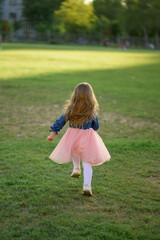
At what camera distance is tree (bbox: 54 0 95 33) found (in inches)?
2908

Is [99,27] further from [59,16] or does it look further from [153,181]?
[153,181]

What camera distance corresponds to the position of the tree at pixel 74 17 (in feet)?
242

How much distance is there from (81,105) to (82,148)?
1.73 ft

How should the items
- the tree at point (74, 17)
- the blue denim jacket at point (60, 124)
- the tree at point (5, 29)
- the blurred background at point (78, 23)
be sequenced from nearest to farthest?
the blue denim jacket at point (60, 124) → the tree at point (5, 29) → the blurred background at point (78, 23) → the tree at point (74, 17)

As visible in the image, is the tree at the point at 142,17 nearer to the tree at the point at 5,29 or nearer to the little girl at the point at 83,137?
the tree at the point at 5,29

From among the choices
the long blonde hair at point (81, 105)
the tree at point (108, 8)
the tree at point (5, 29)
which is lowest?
the long blonde hair at point (81, 105)

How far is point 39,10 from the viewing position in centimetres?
7675

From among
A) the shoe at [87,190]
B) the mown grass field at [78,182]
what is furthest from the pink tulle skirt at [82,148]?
the mown grass field at [78,182]

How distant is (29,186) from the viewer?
13.1ft

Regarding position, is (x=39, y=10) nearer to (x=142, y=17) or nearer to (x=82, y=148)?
(x=142, y=17)

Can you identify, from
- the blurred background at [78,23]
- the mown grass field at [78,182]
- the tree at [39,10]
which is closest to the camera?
the mown grass field at [78,182]

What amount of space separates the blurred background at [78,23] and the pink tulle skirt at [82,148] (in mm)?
63773

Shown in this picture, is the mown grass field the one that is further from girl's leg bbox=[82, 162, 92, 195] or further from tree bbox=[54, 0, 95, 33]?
tree bbox=[54, 0, 95, 33]

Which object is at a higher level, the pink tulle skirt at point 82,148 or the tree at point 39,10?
the tree at point 39,10
